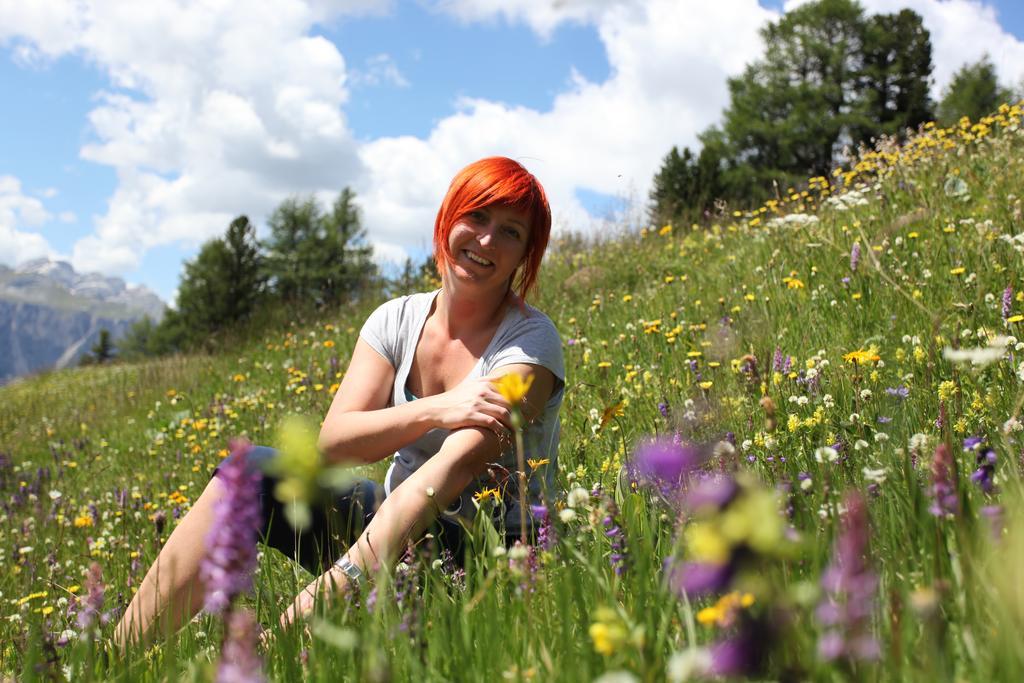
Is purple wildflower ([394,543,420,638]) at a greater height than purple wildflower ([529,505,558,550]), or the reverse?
purple wildflower ([529,505,558,550])

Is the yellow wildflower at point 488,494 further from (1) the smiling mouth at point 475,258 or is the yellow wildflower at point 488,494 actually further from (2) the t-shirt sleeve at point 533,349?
(1) the smiling mouth at point 475,258

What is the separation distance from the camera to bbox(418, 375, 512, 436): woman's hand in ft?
8.37

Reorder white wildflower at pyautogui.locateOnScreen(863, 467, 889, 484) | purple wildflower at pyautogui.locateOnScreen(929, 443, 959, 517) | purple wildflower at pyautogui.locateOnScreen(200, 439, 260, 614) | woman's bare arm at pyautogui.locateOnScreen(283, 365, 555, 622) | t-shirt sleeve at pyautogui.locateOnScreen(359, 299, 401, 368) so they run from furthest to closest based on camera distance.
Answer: t-shirt sleeve at pyautogui.locateOnScreen(359, 299, 401, 368), woman's bare arm at pyautogui.locateOnScreen(283, 365, 555, 622), white wildflower at pyautogui.locateOnScreen(863, 467, 889, 484), purple wildflower at pyautogui.locateOnScreen(929, 443, 959, 517), purple wildflower at pyautogui.locateOnScreen(200, 439, 260, 614)

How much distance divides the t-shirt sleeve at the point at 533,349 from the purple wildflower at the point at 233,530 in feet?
6.93

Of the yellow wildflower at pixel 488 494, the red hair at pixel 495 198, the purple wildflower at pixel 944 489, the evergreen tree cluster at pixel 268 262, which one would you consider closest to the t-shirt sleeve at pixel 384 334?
the red hair at pixel 495 198

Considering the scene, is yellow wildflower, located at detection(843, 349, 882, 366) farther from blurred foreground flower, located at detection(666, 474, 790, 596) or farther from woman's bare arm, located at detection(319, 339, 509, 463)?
blurred foreground flower, located at detection(666, 474, 790, 596)

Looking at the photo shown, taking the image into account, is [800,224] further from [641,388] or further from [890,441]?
[890,441]

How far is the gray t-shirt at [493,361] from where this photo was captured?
2.91 metres

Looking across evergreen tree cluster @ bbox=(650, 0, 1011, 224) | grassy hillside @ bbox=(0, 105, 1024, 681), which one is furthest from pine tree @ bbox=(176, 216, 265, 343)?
grassy hillside @ bbox=(0, 105, 1024, 681)

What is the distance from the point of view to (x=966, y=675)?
1.01 metres

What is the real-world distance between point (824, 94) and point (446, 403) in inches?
1648

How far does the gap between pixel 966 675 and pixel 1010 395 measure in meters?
1.78

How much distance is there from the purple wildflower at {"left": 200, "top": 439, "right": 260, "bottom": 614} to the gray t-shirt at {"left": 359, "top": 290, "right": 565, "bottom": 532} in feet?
6.19

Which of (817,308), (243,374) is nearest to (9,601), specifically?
(817,308)
